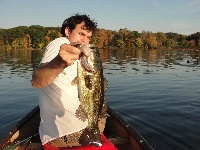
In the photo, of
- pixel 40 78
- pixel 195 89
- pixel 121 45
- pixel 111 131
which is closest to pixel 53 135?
pixel 40 78

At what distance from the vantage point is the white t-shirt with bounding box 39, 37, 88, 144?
410 cm

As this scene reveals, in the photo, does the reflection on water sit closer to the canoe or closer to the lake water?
the lake water

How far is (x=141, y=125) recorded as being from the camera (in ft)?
38.1

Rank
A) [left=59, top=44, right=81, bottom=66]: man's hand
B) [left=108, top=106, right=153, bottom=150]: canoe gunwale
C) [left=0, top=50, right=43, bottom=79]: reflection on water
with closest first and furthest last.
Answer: [left=59, top=44, right=81, bottom=66]: man's hand
[left=108, top=106, right=153, bottom=150]: canoe gunwale
[left=0, top=50, right=43, bottom=79]: reflection on water

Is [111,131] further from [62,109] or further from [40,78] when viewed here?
[40,78]

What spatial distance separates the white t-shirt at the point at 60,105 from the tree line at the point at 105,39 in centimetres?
11684

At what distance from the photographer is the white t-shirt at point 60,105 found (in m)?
4.10

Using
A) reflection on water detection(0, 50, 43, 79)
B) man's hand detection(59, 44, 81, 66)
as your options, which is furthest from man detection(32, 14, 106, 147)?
reflection on water detection(0, 50, 43, 79)

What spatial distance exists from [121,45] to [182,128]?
4760 inches

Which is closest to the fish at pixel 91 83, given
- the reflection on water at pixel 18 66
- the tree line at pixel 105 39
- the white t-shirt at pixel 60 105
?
the white t-shirt at pixel 60 105

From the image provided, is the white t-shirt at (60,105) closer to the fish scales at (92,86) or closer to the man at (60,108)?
the man at (60,108)

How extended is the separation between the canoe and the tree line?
113 metres

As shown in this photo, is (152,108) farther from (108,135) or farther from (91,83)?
(91,83)

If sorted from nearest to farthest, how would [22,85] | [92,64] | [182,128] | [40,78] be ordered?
[92,64], [40,78], [182,128], [22,85]
